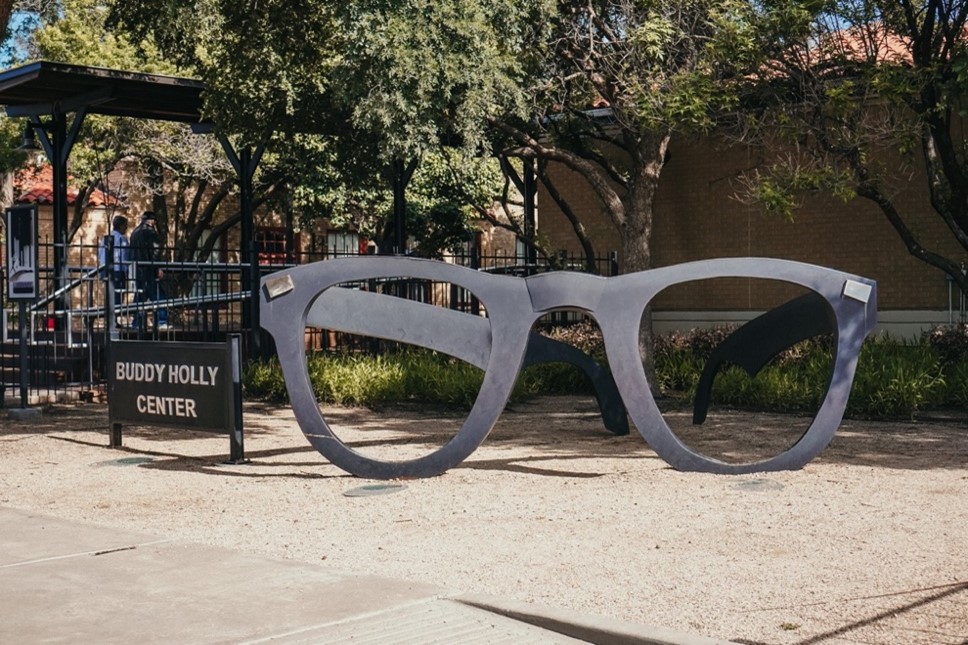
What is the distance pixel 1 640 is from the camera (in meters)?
5.16

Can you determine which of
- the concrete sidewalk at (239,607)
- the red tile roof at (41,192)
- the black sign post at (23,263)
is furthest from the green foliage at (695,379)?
the red tile roof at (41,192)

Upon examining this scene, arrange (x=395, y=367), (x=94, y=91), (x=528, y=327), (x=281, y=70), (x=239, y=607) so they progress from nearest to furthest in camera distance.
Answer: (x=239, y=607) → (x=528, y=327) → (x=281, y=70) → (x=395, y=367) → (x=94, y=91)

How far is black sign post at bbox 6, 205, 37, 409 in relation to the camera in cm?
1434

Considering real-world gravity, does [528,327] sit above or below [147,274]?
below

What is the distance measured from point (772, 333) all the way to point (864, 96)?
3796 mm

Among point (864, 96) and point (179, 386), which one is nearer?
point (179, 386)

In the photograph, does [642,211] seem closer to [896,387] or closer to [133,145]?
[896,387]

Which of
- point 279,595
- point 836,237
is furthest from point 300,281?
point 836,237

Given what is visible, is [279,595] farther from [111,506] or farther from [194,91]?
[194,91]

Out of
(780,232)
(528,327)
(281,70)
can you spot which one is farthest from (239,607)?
(780,232)

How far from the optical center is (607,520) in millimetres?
7727

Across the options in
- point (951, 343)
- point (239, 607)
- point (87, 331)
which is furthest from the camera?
point (87, 331)

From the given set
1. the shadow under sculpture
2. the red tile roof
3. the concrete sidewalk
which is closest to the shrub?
the shadow under sculpture

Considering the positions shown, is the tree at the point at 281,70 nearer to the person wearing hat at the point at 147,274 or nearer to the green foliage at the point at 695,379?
the person wearing hat at the point at 147,274
